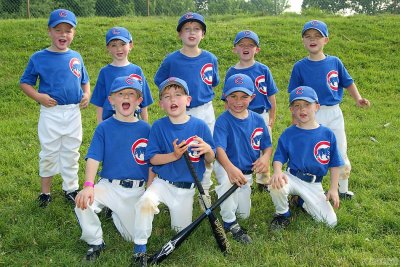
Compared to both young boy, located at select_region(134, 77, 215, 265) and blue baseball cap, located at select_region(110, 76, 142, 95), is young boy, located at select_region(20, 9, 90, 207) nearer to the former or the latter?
blue baseball cap, located at select_region(110, 76, 142, 95)

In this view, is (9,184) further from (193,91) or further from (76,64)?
(193,91)

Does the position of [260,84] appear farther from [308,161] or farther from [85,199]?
[85,199]

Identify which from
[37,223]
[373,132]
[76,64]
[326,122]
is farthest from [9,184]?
[373,132]

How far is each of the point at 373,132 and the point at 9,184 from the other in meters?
5.48

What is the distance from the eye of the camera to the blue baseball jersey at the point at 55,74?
14.8 feet

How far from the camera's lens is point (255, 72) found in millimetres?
4816

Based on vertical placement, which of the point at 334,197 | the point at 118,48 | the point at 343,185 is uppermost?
the point at 118,48

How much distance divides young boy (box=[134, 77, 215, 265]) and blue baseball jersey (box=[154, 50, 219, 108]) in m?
0.69

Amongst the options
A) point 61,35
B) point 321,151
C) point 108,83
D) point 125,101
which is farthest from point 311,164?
point 61,35

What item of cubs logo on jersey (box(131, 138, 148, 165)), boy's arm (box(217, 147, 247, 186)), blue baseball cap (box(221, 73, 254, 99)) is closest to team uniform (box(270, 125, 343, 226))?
boy's arm (box(217, 147, 247, 186))

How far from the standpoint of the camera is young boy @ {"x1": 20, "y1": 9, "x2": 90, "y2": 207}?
452cm

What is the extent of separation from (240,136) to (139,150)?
963 mm

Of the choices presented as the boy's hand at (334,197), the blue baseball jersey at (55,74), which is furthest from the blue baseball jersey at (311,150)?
the blue baseball jersey at (55,74)

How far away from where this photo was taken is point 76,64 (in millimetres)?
4684
